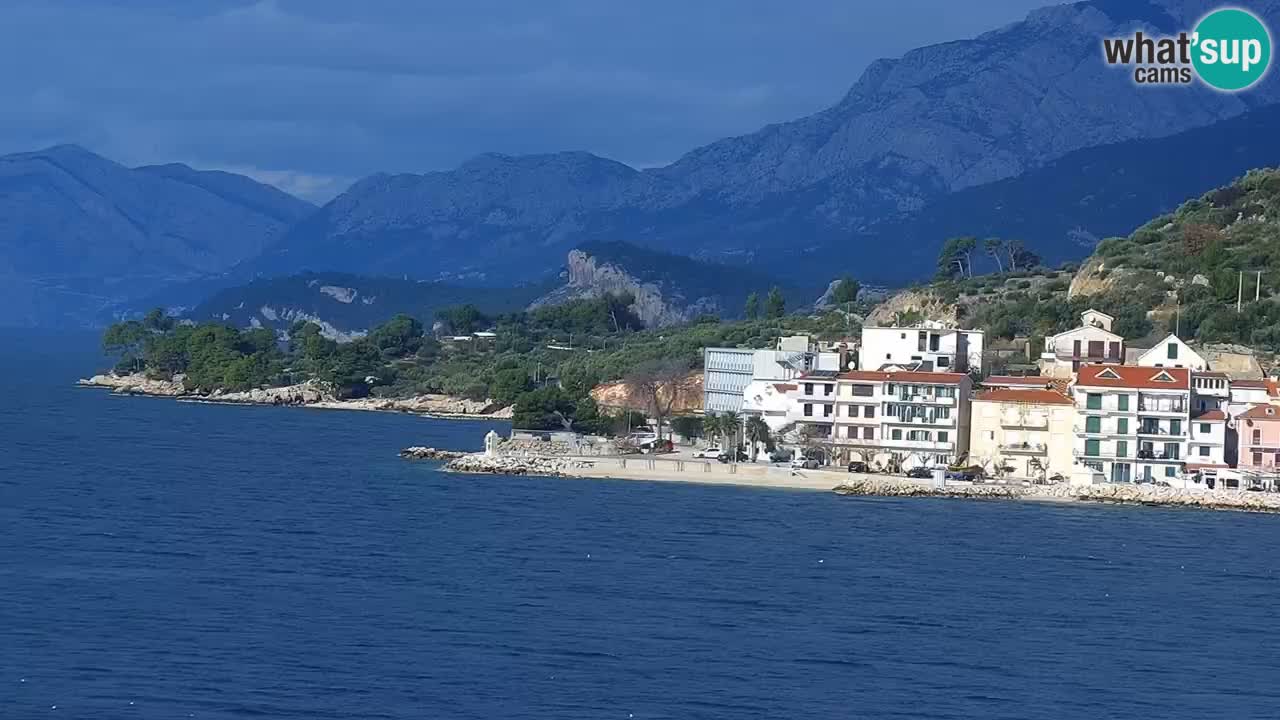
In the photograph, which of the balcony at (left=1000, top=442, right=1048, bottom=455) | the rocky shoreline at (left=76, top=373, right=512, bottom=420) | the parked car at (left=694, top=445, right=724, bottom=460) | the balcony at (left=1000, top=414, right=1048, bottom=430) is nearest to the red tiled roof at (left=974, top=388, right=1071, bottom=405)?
the balcony at (left=1000, top=414, right=1048, bottom=430)

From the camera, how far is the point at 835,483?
60094 mm

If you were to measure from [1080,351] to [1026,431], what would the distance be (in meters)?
10.1

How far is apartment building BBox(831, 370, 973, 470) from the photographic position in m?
62.4

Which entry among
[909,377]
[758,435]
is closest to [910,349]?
[909,377]

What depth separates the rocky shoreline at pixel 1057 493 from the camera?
58.0 metres

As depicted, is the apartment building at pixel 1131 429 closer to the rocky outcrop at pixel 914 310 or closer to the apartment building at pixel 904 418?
the apartment building at pixel 904 418

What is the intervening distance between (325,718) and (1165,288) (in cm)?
6406

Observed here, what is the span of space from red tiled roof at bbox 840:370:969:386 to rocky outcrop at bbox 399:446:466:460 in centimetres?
1370

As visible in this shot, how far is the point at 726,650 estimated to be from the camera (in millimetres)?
33625

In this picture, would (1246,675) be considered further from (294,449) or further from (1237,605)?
(294,449)

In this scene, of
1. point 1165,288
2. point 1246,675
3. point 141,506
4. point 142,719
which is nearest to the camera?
point 142,719

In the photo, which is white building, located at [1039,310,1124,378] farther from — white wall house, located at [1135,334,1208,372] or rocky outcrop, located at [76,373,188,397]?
rocky outcrop, located at [76,373,188,397]

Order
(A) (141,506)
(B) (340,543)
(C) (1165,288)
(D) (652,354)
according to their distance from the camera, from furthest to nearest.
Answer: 1. (D) (652,354)
2. (C) (1165,288)
3. (A) (141,506)
4. (B) (340,543)

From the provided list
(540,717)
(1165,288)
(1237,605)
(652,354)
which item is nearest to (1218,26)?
(1165,288)
